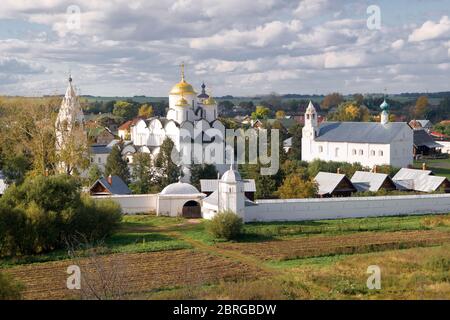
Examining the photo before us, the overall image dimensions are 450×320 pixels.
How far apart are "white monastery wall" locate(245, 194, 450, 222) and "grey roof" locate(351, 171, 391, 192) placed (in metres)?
2.66

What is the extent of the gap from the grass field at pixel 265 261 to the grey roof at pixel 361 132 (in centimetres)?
1506

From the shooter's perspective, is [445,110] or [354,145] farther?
[445,110]

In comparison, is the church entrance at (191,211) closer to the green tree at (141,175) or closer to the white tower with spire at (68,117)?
the green tree at (141,175)

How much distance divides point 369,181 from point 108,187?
1068cm

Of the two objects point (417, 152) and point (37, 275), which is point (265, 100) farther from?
point (37, 275)

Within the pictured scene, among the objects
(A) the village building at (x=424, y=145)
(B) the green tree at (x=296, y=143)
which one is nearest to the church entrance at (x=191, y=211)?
(B) the green tree at (x=296, y=143)

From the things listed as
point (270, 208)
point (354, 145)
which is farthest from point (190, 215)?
point (354, 145)

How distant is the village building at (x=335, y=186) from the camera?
25.6 metres

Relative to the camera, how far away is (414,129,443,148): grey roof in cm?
4744

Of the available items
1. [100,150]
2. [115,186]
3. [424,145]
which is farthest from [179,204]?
[424,145]

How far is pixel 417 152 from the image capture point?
156 ft

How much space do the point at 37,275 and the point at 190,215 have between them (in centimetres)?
872

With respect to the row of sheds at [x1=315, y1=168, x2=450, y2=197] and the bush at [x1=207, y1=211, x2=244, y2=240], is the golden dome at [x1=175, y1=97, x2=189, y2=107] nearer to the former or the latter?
the row of sheds at [x1=315, y1=168, x2=450, y2=197]

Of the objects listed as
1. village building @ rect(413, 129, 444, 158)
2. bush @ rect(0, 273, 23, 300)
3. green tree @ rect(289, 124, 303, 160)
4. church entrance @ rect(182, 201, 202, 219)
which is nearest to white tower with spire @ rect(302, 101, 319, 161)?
green tree @ rect(289, 124, 303, 160)
